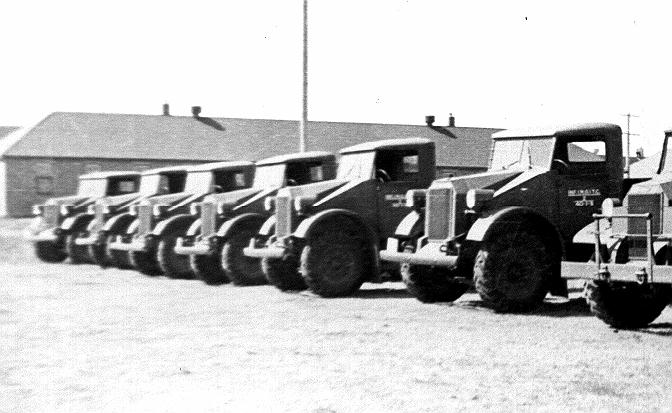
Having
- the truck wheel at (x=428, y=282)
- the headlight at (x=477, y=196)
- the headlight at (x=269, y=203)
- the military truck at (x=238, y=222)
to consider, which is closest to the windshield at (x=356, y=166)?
the military truck at (x=238, y=222)

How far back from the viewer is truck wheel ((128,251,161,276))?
1833cm

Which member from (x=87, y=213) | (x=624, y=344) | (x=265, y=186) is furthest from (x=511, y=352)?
(x=87, y=213)

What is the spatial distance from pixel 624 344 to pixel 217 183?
1108 centimetres

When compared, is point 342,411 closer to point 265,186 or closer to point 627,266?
point 627,266

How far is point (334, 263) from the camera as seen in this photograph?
544 inches

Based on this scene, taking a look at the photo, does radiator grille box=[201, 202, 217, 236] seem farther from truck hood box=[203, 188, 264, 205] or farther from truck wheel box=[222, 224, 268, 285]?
truck wheel box=[222, 224, 268, 285]

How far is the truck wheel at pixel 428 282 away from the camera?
Answer: 42.3 ft

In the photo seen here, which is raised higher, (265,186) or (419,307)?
(265,186)

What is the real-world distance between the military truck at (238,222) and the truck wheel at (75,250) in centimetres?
535

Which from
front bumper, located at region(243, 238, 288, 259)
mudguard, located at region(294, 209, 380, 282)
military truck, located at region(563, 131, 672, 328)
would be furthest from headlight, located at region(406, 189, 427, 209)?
military truck, located at region(563, 131, 672, 328)

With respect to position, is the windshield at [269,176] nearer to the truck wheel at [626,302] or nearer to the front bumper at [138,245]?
the front bumper at [138,245]

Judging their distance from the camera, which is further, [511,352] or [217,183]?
[217,183]

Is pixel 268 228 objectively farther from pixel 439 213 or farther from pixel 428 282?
pixel 439 213

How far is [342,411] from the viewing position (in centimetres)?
597
